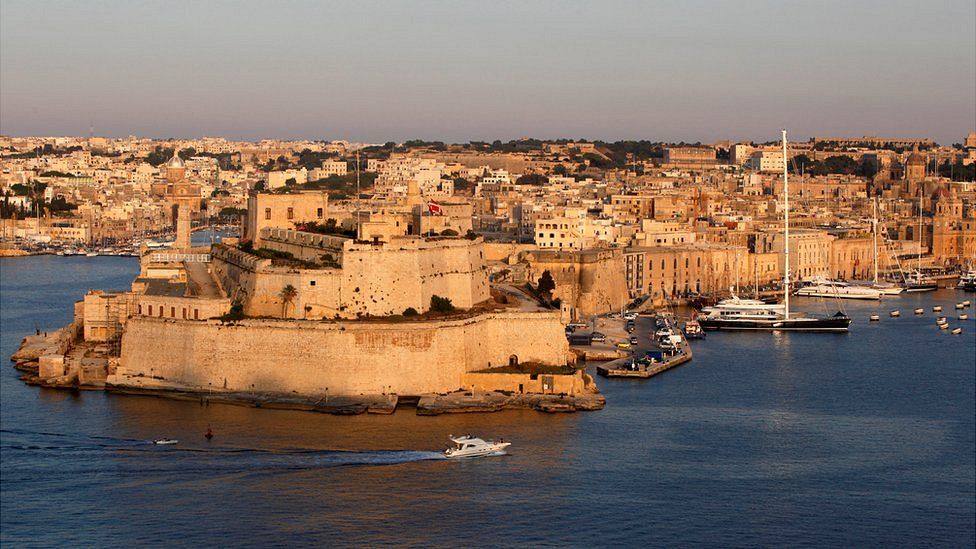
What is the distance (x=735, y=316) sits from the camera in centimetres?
2844

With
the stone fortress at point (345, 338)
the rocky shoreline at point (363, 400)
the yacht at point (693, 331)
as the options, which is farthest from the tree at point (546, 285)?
the rocky shoreline at point (363, 400)

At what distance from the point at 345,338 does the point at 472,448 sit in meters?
3.01

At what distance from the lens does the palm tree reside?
66.2ft

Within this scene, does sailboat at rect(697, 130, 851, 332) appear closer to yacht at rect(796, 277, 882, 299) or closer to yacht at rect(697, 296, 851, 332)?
yacht at rect(697, 296, 851, 332)

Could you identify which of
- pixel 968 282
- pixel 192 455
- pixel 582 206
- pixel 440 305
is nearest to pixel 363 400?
pixel 440 305

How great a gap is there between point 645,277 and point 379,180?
23.7 m

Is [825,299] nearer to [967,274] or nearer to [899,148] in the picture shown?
[967,274]

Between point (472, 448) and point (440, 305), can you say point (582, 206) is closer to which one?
point (440, 305)

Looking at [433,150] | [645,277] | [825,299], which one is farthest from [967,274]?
[433,150]

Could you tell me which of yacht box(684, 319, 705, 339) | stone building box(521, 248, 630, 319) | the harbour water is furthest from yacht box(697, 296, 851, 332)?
the harbour water

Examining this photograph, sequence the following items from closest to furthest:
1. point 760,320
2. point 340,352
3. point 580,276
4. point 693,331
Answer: point 340,352 → point 693,331 → point 760,320 → point 580,276

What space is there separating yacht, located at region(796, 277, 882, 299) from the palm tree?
55.2 ft

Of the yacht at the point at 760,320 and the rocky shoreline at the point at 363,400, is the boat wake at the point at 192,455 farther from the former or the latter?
the yacht at the point at 760,320

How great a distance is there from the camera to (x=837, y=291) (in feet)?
115
